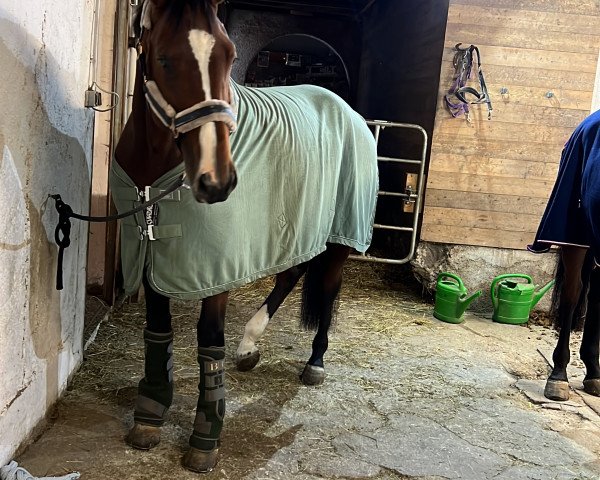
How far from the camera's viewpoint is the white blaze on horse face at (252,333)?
2643 millimetres

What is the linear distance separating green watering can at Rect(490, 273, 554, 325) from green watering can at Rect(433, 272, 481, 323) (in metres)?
0.28

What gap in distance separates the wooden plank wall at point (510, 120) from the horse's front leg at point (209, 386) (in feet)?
8.69

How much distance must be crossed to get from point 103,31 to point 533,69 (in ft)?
9.50

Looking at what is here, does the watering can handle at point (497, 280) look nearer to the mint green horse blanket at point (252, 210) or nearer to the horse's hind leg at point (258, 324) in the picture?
the horse's hind leg at point (258, 324)

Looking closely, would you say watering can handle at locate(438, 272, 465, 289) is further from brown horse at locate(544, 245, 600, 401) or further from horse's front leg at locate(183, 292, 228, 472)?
horse's front leg at locate(183, 292, 228, 472)

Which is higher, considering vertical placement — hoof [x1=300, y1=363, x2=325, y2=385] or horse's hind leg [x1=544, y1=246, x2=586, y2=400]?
horse's hind leg [x1=544, y1=246, x2=586, y2=400]

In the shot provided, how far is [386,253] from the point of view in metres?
5.22

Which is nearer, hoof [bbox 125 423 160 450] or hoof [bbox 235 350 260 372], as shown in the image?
hoof [bbox 125 423 160 450]

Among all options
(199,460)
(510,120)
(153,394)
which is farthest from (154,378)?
(510,120)

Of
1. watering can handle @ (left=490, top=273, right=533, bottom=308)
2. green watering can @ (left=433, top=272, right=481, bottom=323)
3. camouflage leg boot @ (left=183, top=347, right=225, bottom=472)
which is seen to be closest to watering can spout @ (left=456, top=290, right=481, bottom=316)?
green watering can @ (left=433, top=272, right=481, bottom=323)

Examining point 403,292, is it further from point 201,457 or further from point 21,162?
point 21,162

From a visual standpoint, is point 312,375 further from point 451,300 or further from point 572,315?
point 451,300

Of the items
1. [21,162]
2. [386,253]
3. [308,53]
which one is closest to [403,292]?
[386,253]

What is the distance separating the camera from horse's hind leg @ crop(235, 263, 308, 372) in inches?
Answer: 104
